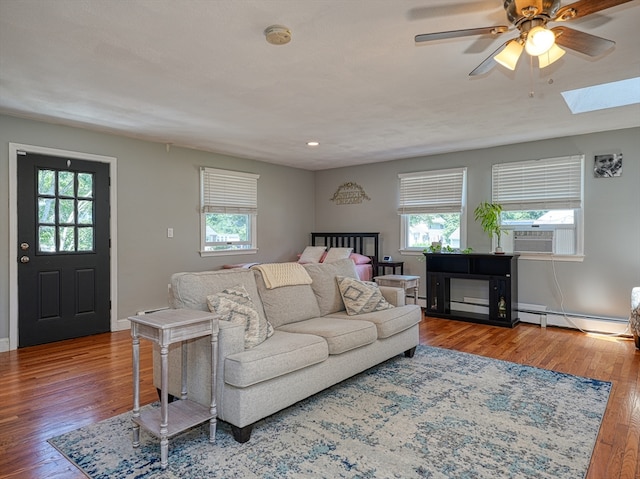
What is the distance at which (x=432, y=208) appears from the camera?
6145 mm

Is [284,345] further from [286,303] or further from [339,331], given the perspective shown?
[286,303]

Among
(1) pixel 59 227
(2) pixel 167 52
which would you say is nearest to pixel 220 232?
(1) pixel 59 227

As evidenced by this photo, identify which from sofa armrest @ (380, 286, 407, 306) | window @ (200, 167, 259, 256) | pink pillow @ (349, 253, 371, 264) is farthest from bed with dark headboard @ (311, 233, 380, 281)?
sofa armrest @ (380, 286, 407, 306)

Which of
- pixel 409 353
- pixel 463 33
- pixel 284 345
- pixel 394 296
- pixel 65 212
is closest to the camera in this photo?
pixel 463 33

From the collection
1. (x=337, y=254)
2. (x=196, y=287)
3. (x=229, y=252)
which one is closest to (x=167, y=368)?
(x=196, y=287)

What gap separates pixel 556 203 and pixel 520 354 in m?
2.21

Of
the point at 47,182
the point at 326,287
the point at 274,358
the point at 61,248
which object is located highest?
the point at 47,182

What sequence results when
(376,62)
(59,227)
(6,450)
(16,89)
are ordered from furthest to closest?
(59,227)
(16,89)
(376,62)
(6,450)

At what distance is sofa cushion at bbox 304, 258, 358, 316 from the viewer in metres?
3.66

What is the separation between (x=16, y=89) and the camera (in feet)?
10.8

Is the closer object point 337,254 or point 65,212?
point 65,212

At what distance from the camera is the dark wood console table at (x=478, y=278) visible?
5098 millimetres

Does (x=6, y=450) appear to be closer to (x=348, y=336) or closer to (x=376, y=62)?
(x=348, y=336)

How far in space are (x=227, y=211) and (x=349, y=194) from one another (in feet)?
7.55
